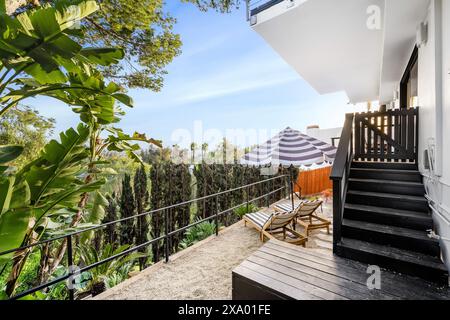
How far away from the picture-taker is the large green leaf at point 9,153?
164 cm

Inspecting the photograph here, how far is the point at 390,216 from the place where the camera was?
9.97 ft

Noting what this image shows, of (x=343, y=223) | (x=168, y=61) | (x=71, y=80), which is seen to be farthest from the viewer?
(x=168, y=61)

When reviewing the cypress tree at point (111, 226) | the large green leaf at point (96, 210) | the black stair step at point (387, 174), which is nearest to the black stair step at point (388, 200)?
the black stair step at point (387, 174)

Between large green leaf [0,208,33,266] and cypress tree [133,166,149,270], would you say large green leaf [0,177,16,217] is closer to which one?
large green leaf [0,208,33,266]

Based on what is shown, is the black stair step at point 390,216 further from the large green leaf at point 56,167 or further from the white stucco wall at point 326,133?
the white stucco wall at point 326,133

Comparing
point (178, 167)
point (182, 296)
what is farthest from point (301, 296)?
point (178, 167)

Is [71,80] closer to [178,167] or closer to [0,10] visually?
[0,10]

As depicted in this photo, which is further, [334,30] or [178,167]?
[178,167]

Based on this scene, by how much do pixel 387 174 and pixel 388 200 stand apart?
61 centimetres

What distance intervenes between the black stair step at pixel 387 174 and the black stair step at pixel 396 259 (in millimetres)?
1437

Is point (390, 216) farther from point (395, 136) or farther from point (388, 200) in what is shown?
point (395, 136)

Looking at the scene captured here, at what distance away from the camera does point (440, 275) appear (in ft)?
7.21

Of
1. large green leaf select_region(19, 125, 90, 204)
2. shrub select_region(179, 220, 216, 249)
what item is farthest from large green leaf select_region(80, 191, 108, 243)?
shrub select_region(179, 220, 216, 249)

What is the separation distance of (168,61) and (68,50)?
4614mm
